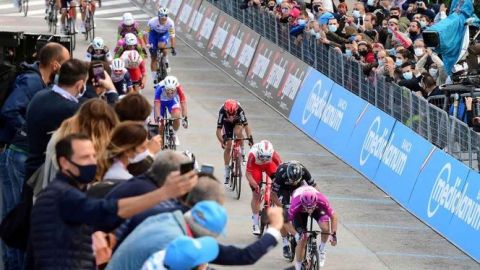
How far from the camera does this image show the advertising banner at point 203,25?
1539 inches

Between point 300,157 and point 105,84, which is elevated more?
point 105,84

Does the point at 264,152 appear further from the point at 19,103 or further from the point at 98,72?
the point at 98,72

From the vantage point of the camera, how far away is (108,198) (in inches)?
405

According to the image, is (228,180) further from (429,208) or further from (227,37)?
(227,37)

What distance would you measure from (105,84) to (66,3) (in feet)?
86.1

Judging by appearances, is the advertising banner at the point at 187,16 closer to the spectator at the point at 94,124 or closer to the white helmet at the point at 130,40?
the white helmet at the point at 130,40

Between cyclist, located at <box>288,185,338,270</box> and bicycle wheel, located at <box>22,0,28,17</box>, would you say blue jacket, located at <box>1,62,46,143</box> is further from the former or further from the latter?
bicycle wheel, located at <box>22,0,28,17</box>

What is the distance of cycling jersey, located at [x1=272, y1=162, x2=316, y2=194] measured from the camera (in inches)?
834

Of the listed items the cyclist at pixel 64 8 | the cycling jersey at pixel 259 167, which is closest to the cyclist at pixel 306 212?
the cycling jersey at pixel 259 167

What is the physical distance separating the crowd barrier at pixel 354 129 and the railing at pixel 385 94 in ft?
0.49

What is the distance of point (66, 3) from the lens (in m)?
39.6

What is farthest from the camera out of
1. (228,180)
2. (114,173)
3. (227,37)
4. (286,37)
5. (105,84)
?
(227,37)

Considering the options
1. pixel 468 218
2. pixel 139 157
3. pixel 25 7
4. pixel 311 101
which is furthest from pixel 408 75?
pixel 25 7

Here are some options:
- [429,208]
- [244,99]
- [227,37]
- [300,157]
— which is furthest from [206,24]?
[429,208]
